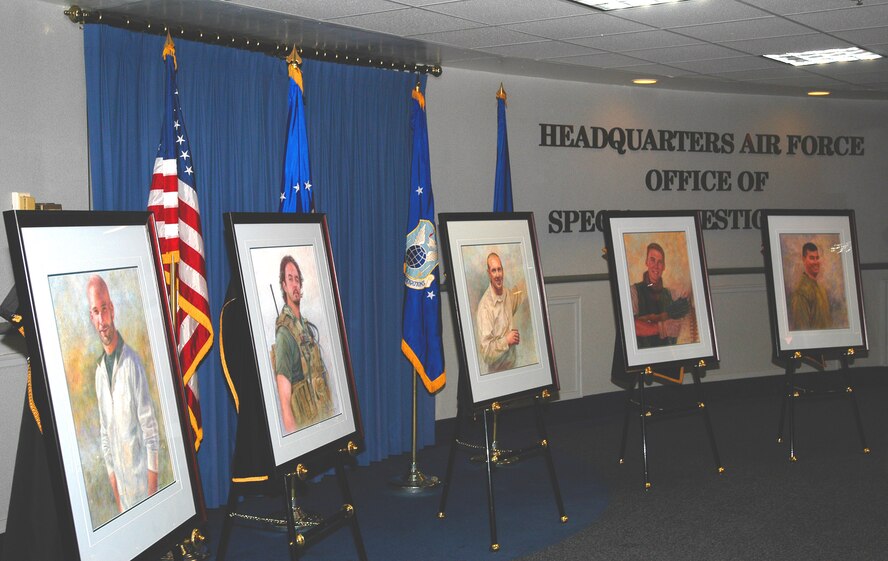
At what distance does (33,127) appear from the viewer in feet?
14.9

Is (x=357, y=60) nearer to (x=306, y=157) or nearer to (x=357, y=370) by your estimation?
(x=306, y=157)

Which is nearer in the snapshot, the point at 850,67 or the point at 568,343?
the point at 850,67

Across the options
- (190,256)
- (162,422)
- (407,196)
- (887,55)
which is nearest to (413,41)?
(407,196)

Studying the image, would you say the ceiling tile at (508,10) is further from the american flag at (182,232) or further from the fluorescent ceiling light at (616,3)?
the american flag at (182,232)

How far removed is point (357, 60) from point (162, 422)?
392 centimetres

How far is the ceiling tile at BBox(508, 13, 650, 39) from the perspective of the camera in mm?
5000

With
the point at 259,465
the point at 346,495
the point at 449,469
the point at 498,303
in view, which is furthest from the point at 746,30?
the point at 259,465

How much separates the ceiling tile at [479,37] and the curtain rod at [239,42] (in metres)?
0.66

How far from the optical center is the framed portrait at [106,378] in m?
2.11

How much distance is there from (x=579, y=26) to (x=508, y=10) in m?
0.65

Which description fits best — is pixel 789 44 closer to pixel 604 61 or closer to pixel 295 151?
pixel 604 61

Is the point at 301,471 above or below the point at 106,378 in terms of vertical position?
below

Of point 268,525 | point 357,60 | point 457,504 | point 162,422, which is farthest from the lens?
point 357,60

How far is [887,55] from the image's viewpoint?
620 cm
